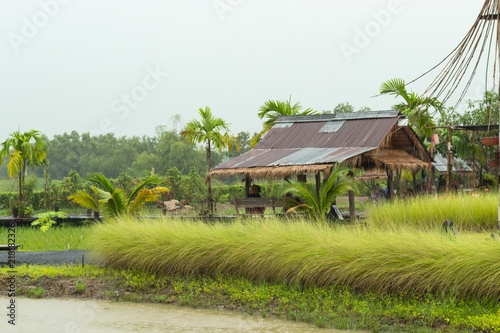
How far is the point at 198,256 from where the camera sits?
8555mm

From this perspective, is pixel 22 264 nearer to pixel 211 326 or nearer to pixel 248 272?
pixel 248 272

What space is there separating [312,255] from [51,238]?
31.3 feet

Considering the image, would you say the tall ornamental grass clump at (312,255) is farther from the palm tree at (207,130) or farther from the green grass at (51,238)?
the palm tree at (207,130)

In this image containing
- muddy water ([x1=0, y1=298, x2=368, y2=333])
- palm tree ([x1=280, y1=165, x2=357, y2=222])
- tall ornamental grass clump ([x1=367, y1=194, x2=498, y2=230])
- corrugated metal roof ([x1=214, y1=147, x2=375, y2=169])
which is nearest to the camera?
muddy water ([x1=0, y1=298, x2=368, y2=333])

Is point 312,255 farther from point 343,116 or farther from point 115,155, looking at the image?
point 115,155

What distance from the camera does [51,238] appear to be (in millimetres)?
14984

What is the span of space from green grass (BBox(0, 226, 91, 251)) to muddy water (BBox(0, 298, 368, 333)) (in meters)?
4.73

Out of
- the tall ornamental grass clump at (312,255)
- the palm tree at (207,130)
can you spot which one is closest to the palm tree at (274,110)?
the palm tree at (207,130)

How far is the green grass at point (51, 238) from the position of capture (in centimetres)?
1345

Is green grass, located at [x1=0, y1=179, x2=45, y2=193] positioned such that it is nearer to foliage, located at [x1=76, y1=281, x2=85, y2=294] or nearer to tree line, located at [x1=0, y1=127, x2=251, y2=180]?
tree line, located at [x1=0, y1=127, x2=251, y2=180]

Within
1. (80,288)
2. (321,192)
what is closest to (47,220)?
(321,192)

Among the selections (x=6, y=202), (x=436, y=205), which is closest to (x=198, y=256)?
(x=436, y=205)

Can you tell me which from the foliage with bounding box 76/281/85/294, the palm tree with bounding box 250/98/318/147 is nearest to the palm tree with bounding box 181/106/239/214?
the palm tree with bounding box 250/98/318/147

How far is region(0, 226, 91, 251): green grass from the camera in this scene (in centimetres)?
1345
